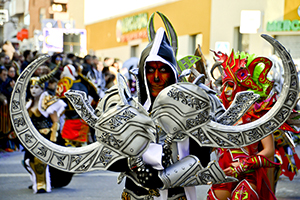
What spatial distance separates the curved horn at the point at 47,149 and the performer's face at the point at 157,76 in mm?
669

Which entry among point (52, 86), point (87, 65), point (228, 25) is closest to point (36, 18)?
point (228, 25)

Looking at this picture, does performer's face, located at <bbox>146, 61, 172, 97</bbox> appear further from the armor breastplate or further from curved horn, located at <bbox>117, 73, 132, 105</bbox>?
the armor breastplate

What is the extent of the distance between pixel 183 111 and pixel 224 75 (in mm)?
2392

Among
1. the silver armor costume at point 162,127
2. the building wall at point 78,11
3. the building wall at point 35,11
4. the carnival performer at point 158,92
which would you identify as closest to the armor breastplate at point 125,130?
the silver armor costume at point 162,127

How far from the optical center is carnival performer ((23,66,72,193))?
24.7 feet

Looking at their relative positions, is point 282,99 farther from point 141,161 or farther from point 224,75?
point 224,75

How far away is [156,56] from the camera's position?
141 inches

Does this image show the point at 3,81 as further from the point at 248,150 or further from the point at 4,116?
the point at 248,150

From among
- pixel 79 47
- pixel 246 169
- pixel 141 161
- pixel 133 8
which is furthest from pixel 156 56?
pixel 133 8

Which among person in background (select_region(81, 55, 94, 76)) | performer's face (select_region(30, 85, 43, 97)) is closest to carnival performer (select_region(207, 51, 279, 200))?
performer's face (select_region(30, 85, 43, 97))

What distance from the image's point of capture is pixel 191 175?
10.5ft

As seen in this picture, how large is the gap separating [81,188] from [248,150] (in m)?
3.82

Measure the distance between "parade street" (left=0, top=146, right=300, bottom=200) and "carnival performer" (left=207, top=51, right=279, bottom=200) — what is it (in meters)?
2.58

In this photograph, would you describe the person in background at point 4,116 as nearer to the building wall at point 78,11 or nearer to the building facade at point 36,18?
the building facade at point 36,18
